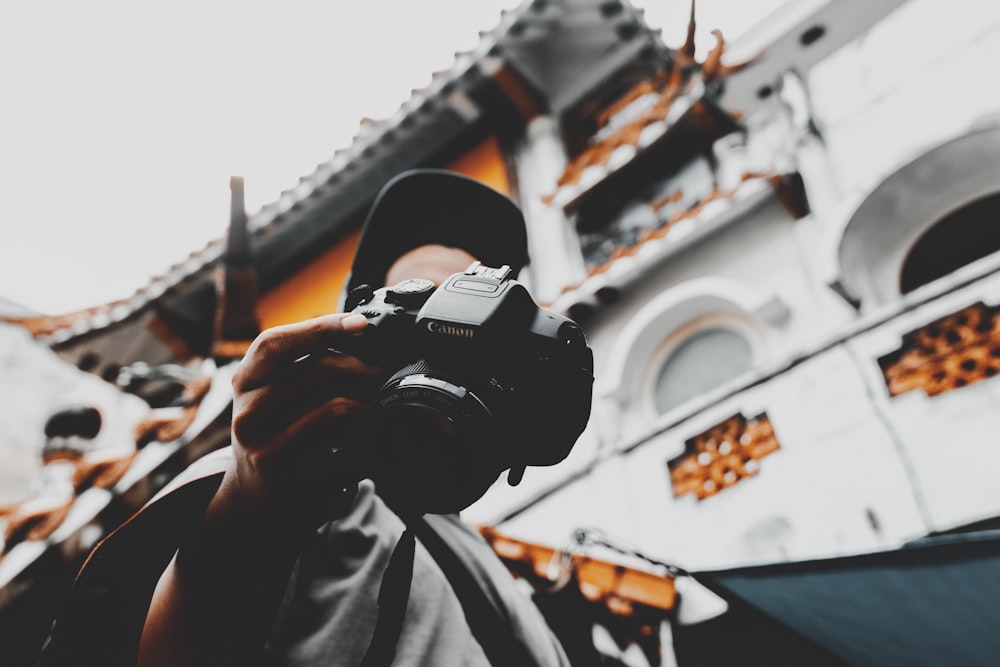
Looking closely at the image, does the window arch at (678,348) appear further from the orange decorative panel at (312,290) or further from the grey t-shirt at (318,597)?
the orange decorative panel at (312,290)

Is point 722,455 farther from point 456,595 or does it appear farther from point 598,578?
point 456,595

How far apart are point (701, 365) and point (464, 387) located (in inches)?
152

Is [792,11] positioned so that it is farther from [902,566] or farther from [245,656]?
[245,656]

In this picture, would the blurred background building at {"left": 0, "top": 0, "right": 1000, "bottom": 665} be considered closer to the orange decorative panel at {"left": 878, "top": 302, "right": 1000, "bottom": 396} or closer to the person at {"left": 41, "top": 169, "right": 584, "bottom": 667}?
the orange decorative panel at {"left": 878, "top": 302, "right": 1000, "bottom": 396}

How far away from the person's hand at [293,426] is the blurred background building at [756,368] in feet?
6.38

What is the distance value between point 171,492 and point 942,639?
2.51 meters

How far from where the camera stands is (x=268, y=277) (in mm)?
8969

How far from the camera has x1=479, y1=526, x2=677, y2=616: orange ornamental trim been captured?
340cm

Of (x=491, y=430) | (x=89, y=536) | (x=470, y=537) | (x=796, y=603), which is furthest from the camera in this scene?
(x=89, y=536)

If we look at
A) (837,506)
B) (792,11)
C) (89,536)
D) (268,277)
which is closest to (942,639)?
(837,506)

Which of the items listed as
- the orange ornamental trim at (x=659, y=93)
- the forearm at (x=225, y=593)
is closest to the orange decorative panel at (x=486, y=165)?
the orange ornamental trim at (x=659, y=93)

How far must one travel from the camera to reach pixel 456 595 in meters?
1.63

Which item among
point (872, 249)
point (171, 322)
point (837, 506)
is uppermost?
point (171, 322)

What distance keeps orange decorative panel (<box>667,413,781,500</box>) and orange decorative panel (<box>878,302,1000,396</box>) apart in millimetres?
676
